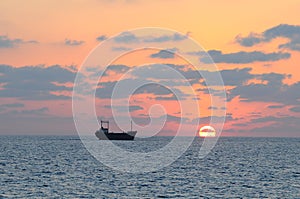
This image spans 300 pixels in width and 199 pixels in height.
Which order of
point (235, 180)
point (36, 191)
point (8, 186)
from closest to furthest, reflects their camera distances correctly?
point (36, 191) < point (8, 186) < point (235, 180)

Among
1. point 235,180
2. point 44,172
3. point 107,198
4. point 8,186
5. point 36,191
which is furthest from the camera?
point 44,172

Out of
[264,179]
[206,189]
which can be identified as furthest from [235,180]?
[206,189]

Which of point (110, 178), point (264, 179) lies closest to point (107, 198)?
point (110, 178)

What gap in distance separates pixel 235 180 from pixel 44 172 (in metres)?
37.8

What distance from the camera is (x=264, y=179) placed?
92.2 metres

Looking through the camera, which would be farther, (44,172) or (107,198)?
(44,172)

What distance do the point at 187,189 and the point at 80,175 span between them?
25203 mm

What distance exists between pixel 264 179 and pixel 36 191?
139ft

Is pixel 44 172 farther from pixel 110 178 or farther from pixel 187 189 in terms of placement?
pixel 187 189

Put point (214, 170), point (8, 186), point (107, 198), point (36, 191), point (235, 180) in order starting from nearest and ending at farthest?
point (107, 198) → point (36, 191) → point (8, 186) → point (235, 180) → point (214, 170)

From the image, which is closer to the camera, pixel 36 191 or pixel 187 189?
pixel 36 191

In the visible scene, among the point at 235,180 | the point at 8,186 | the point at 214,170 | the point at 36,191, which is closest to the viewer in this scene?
the point at 36,191

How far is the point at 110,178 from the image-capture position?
90.1 meters

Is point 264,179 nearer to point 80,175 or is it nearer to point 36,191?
point 80,175
